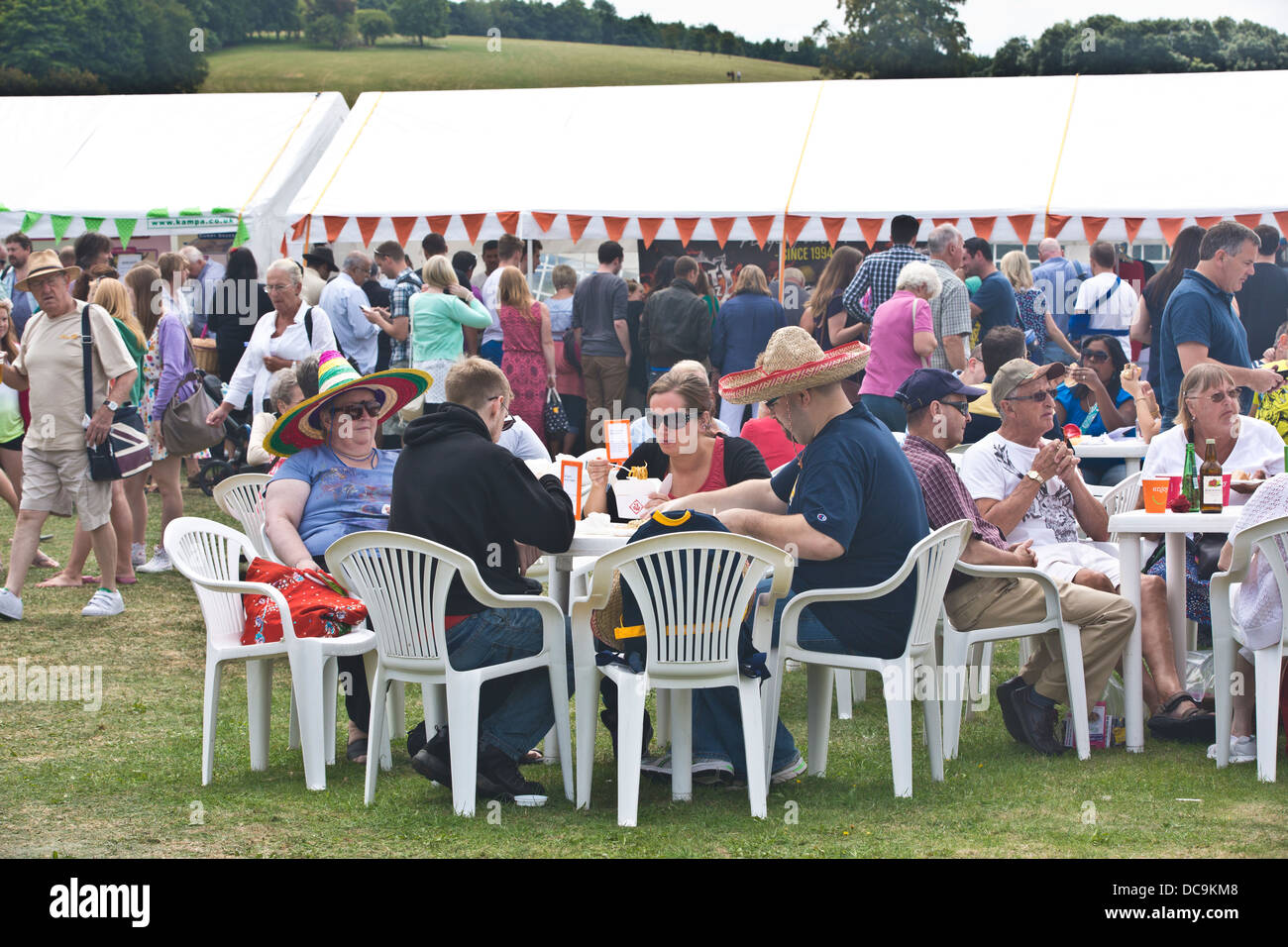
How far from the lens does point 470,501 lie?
4.19 meters

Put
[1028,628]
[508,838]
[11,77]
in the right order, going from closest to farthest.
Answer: [508,838], [1028,628], [11,77]

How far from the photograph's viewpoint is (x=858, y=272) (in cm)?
856

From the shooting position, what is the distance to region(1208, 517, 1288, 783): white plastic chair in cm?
416

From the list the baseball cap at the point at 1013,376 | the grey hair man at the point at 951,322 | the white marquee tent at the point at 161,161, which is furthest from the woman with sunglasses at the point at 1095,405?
the white marquee tent at the point at 161,161

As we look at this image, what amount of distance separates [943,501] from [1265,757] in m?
1.26

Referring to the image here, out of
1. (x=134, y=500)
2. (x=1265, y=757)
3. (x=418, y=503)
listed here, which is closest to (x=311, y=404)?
(x=418, y=503)

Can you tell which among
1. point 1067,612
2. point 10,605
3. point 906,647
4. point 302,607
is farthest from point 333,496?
point 10,605

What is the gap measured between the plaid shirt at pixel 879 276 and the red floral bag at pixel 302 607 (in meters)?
4.68

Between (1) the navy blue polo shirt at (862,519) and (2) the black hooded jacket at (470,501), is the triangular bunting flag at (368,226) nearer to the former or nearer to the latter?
(2) the black hooded jacket at (470,501)

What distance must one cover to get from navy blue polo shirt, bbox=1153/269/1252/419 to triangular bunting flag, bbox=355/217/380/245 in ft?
26.3

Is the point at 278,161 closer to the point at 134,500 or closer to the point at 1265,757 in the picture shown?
the point at 134,500

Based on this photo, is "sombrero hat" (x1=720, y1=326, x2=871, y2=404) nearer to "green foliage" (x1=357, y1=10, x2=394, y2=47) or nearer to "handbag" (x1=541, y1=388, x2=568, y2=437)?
"handbag" (x1=541, y1=388, x2=568, y2=437)

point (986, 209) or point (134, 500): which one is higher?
point (986, 209)

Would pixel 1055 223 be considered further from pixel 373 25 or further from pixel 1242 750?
pixel 373 25
